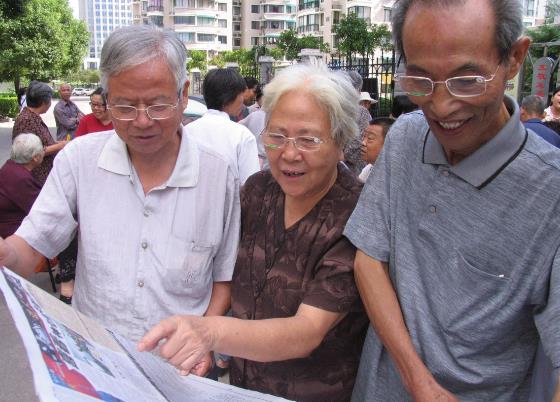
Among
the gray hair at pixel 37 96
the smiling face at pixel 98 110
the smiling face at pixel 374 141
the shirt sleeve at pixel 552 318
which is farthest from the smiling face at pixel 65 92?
the shirt sleeve at pixel 552 318

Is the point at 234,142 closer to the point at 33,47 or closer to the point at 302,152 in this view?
the point at 302,152

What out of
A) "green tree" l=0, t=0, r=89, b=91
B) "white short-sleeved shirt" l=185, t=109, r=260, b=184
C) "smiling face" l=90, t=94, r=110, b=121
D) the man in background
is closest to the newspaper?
"white short-sleeved shirt" l=185, t=109, r=260, b=184

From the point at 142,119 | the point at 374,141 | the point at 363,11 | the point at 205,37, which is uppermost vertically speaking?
the point at 363,11

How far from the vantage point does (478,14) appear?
3.54 ft

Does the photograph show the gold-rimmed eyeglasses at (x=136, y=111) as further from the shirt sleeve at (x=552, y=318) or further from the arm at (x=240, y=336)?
the shirt sleeve at (x=552, y=318)

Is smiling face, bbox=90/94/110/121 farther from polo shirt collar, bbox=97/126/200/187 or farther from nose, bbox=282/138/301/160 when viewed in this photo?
nose, bbox=282/138/301/160

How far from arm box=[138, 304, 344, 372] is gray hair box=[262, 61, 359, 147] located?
54 cm

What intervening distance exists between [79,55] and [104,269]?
44162mm

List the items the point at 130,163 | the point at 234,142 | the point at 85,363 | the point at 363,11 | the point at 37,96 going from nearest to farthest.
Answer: the point at 85,363, the point at 130,163, the point at 234,142, the point at 37,96, the point at 363,11

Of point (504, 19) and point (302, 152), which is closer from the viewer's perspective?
point (504, 19)

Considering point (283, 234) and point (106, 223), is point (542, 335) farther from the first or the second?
point (106, 223)

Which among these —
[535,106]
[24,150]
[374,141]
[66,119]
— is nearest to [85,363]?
[374,141]

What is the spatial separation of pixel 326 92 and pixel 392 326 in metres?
0.67

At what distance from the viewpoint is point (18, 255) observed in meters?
1.65
